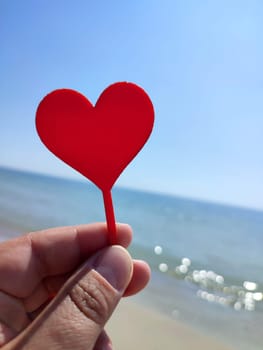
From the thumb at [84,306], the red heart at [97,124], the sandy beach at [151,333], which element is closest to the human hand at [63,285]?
the thumb at [84,306]

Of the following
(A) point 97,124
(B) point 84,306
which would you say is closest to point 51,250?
(B) point 84,306

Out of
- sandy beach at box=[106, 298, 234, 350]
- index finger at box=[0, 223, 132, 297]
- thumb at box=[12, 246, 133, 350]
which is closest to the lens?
thumb at box=[12, 246, 133, 350]

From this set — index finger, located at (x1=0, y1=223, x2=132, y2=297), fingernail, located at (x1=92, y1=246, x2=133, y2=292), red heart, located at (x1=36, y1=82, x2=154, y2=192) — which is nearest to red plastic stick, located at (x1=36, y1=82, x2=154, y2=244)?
red heart, located at (x1=36, y1=82, x2=154, y2=192)

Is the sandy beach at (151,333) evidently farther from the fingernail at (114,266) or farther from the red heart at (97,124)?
the red heart at (97,124)

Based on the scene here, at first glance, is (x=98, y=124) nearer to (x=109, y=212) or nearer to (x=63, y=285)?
(x=109, y=212)

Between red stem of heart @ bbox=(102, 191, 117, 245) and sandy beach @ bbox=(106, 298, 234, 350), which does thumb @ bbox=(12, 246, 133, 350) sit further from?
sandy beach @ bbox=(106, 298, 234, 350)

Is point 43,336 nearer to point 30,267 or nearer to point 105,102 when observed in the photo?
point 30,267

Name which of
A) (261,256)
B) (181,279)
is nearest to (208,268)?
(181,279)
